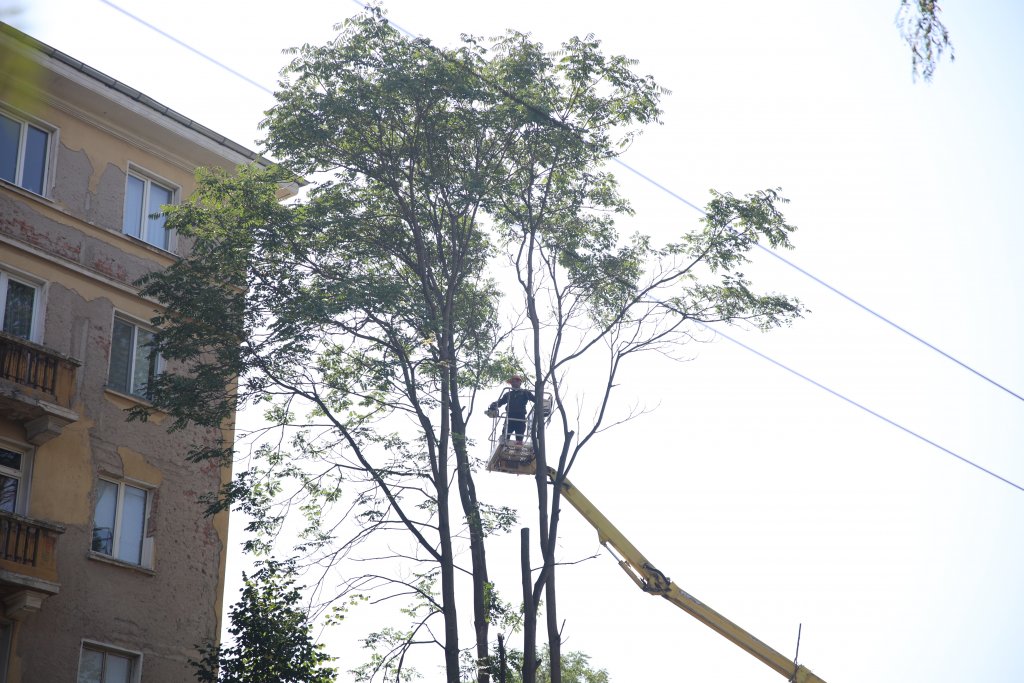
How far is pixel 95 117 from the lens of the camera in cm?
2203

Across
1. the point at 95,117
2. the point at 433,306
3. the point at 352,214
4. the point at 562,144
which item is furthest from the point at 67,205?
the point at 562,144

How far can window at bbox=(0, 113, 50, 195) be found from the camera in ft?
67.0

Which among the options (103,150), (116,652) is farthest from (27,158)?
(116,652)

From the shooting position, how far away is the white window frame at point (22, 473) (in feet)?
61.6

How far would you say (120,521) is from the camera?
2038 cm

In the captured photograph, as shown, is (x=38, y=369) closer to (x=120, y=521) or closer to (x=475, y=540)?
(x=120, y=521)

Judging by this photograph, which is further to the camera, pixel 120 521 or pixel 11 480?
pixel 120 521

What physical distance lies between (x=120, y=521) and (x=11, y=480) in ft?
7.23

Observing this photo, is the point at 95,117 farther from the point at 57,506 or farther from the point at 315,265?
the point at 57,506

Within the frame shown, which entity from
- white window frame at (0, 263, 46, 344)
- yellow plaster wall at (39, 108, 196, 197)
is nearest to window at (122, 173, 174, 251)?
yellow plaster wall at (39, 108, 196, 197)

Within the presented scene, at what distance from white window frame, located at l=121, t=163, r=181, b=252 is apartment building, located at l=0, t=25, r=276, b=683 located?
29 millimetres

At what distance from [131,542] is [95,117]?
813cm

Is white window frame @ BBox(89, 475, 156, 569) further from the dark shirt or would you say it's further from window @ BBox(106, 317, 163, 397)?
the dark shirt

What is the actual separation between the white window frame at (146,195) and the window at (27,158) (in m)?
1.71
